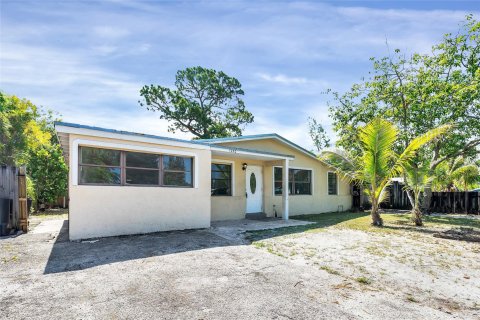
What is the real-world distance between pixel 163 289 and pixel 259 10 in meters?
7.54

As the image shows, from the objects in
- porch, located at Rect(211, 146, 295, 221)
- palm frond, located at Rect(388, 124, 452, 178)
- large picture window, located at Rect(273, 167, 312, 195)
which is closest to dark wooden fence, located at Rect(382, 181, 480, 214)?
large picture window, located at Rect(273, 167, 312, 195)

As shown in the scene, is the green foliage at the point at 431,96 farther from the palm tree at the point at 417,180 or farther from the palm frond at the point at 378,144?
the palm frond at the point at 378,144

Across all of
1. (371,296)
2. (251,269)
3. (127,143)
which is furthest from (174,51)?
(371,296)

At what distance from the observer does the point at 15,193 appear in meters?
8.09

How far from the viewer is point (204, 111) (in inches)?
1070

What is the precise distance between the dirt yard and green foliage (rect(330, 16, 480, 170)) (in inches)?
286

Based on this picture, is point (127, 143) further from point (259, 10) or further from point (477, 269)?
point (477, 269)

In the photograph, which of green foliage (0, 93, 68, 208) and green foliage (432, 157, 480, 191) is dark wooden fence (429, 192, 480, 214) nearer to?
green foliage (432, 157, 480, 191)

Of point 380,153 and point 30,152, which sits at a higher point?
point 30,152

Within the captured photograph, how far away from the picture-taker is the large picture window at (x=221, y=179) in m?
10.9

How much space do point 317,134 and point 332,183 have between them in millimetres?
20187

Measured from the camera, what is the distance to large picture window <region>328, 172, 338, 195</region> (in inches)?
619

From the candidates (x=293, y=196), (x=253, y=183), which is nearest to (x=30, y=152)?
(x=253, y=183)

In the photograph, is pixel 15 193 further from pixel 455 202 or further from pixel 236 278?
pixel 455 202
